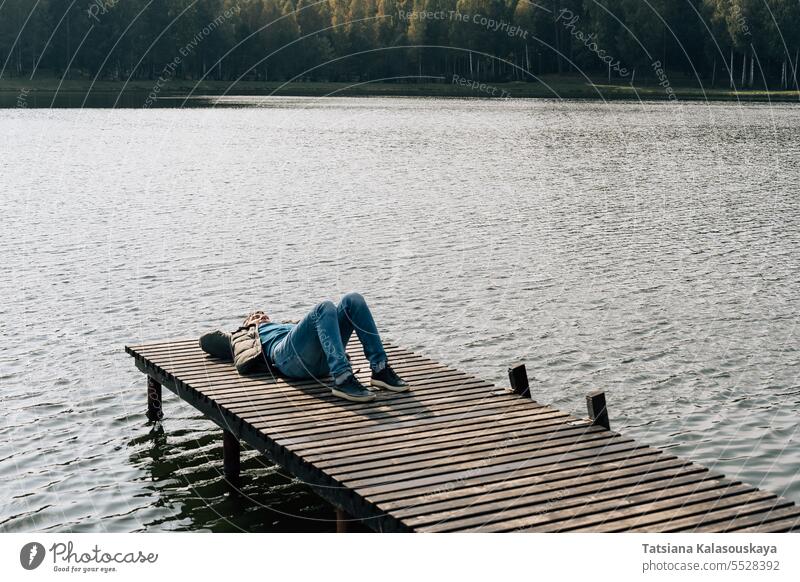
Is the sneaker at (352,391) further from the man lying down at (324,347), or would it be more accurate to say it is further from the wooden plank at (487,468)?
the wooden plank at (487,468)

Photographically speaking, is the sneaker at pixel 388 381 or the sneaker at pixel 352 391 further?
the sneaker at pixel 388 381

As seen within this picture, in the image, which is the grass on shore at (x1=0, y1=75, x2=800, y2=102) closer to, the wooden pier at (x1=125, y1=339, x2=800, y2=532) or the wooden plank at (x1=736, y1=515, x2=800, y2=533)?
the wooden pier at (x1=125, y1=339, x2=800, y2=532)

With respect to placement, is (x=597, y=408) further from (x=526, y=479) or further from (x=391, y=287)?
(x=391, y=287)

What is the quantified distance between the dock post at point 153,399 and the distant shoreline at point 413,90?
105485 millimetres

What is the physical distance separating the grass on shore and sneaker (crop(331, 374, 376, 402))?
106888 millimetres

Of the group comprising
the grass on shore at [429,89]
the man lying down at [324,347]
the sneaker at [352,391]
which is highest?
the grass on shore at [429,89]

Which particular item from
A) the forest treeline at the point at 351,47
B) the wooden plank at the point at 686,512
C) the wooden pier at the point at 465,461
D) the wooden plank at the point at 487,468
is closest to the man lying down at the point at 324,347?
the wooden pier at the point at 465,461

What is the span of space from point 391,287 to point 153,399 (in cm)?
985

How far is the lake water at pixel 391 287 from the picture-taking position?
530 inches

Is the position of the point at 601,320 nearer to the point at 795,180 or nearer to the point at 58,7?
the point at 795,180

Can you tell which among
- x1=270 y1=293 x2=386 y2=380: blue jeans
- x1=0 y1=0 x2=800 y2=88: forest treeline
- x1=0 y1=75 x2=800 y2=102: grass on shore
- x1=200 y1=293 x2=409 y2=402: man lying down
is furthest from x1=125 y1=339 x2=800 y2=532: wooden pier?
x1=0 y1=75 x2=800 y2=102: grass on shore

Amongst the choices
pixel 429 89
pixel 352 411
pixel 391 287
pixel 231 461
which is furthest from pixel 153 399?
pixel 429 89

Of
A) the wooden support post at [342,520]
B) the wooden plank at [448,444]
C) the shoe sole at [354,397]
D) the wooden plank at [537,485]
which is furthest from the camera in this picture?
the shoe sole at [354,397]
